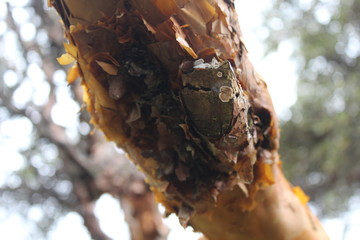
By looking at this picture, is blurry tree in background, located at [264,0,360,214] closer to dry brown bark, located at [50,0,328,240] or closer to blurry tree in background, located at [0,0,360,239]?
blurry tree in background, located at [0,0,360,239]

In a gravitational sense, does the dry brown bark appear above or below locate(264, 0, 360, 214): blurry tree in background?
below

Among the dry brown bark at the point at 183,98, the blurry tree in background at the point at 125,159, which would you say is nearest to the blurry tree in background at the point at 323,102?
the blurry tree in background at the point at 125,159

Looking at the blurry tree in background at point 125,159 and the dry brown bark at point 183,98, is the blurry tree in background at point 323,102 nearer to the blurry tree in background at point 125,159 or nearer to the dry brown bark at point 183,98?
the blurry tree in background at point 125,159

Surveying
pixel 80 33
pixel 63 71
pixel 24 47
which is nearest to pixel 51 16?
pixel 24 47

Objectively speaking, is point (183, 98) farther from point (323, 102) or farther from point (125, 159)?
point (323, 102)

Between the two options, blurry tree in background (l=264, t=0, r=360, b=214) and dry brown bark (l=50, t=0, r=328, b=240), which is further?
blurry tree in background (l=264, t=0, r=360, b=214)

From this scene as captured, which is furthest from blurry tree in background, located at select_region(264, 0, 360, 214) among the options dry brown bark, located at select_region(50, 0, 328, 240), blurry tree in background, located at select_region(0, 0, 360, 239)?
dry brown bark, located at select_region(50, 0, 328, 240)

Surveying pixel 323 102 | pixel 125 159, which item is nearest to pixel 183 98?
pixel 125 159
